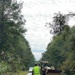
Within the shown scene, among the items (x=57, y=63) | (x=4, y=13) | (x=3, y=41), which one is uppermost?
(x=4, y=13)

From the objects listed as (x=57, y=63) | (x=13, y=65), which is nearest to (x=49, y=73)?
(x=13, y=65)

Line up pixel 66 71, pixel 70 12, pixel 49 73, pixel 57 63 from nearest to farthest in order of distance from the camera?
pixel 70 12, pixel 49 73, pixel 66 71, pixel 57 63

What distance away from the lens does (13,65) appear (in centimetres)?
2548

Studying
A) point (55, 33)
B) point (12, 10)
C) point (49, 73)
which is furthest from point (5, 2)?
point (49, 73)

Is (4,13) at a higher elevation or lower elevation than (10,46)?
higher

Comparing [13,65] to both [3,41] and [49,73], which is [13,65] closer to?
[49,73]

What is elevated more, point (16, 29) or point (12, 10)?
point (12, 10)

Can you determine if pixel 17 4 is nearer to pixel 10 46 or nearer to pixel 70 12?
pixel 10 46

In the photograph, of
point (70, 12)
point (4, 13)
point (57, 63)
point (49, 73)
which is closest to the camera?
point (70, 12)

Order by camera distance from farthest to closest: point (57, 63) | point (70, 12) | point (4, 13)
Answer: point (57, 63) → point (4, 13) → point (70, 12)

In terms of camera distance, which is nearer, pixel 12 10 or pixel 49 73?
pixel 49 73

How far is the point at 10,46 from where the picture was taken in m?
56.8

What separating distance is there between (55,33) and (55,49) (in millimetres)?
3607

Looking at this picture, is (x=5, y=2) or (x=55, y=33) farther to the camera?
(x=55, y=33)
